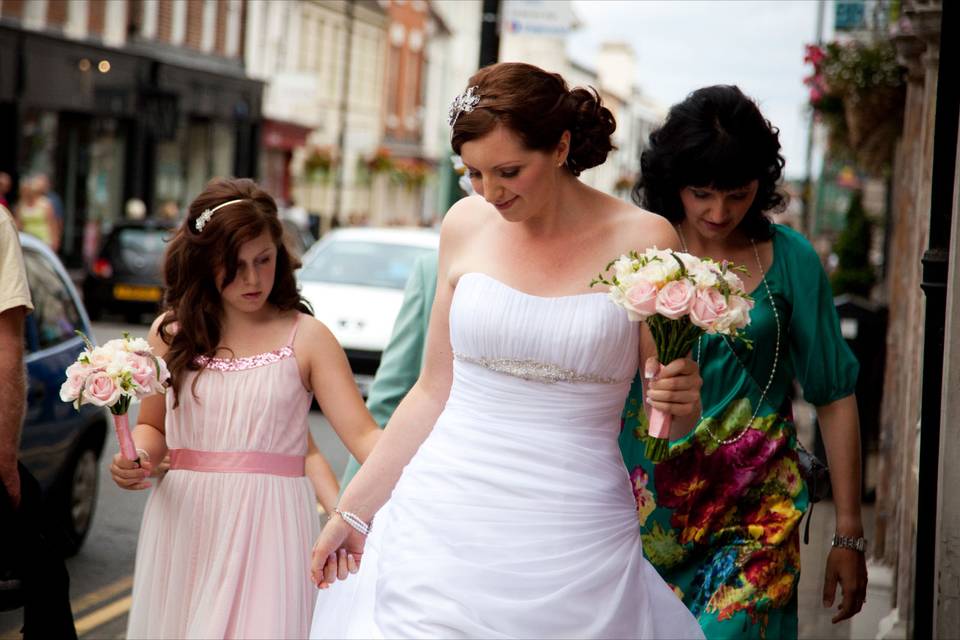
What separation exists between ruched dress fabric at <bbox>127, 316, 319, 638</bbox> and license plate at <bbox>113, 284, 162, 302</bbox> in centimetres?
1900

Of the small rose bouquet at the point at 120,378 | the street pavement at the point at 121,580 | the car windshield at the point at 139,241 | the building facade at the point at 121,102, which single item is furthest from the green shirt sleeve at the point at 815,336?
the building facade at the point at 121,102

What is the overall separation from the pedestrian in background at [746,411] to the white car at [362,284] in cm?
915

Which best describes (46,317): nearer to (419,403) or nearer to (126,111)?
(419,403)

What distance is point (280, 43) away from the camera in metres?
47.4

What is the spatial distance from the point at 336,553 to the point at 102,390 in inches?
33.9

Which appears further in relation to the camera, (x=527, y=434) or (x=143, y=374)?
(x=143, y=374)

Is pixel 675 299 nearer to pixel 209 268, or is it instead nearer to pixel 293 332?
pixel 293 332

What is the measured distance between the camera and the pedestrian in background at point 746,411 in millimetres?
4168

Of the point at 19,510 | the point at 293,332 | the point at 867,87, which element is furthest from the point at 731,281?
the point at 867,87

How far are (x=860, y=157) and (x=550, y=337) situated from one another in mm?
11156

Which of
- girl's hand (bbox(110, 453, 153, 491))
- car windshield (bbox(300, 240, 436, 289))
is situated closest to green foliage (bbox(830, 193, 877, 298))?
car windshield (bbox(300, 240, 436, 289))

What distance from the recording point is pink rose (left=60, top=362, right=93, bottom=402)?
4.17 m

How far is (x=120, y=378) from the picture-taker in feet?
13.4

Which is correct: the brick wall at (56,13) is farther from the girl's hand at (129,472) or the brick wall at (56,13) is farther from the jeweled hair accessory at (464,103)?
the jeweled hair accessory at (464,103)
